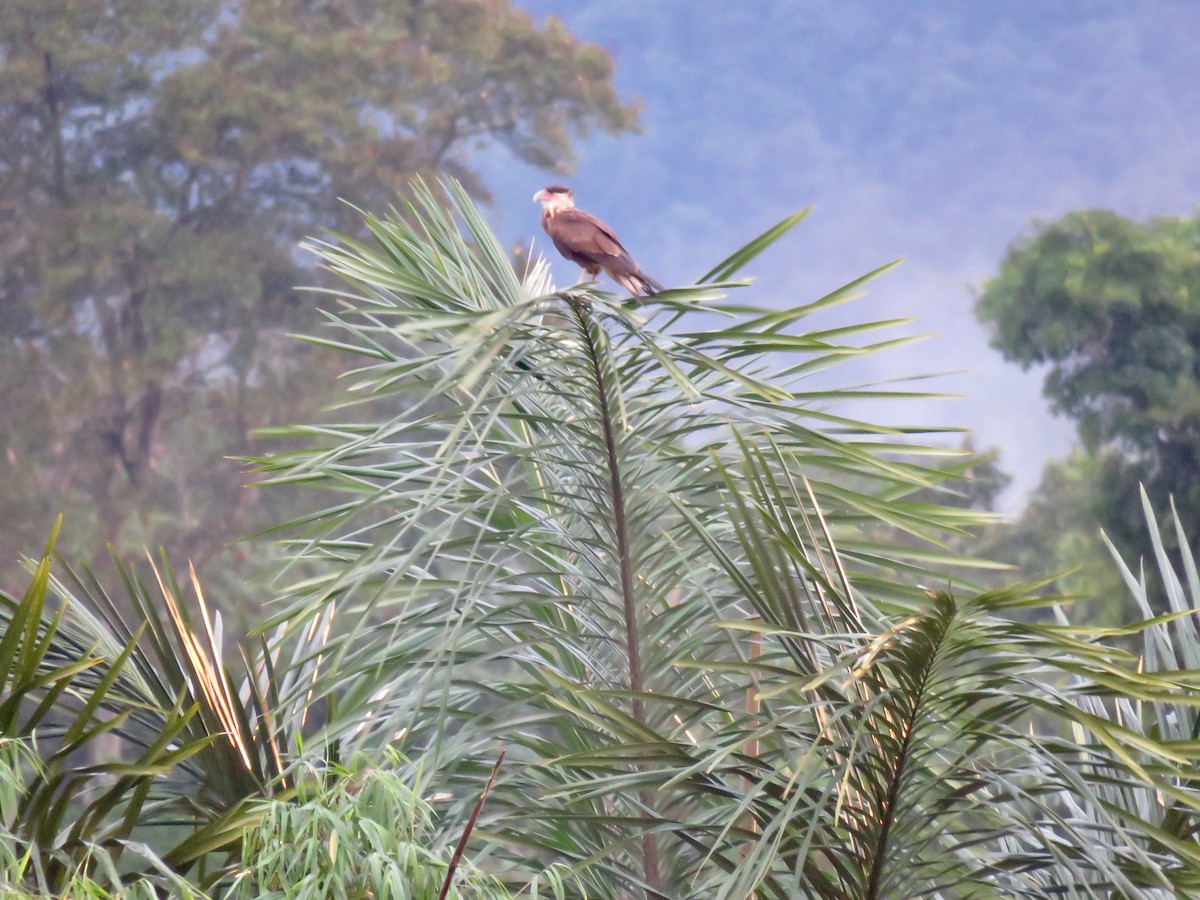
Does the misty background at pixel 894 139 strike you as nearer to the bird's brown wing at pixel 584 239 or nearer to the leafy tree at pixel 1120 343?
the leafy tree at pixel 1120 343

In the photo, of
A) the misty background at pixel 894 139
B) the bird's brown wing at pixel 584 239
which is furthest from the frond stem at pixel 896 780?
the misty background at pixel 894 139

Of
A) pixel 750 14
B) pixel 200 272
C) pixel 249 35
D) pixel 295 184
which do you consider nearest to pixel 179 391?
pixel 200 272

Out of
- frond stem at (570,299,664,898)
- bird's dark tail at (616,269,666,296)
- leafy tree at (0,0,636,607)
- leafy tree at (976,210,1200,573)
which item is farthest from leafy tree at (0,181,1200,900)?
leafy tree at (0,0,636,607)

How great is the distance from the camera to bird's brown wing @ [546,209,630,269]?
211 centimetres

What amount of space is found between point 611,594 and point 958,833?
1.89ft

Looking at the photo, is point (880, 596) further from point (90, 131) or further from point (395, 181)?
point (90, 131)

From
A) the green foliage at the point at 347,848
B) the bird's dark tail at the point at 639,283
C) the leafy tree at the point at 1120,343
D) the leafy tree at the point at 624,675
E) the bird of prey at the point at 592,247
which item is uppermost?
the leafy tree at the point at 1120,343

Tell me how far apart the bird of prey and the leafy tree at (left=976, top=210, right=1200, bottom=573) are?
7.82 meters

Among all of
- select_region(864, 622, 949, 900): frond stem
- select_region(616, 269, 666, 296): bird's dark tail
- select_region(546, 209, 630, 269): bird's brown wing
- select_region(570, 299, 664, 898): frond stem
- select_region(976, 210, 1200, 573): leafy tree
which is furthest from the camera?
select_region(976, 210, 1200, 573): leafy tree

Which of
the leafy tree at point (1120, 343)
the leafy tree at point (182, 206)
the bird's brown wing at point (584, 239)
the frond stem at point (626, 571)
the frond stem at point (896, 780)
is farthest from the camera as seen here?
the leafy tree at point (182, 206)

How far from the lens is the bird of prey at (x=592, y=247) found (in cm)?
198

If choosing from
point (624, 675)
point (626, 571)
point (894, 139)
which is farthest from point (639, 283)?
point (894, 139)

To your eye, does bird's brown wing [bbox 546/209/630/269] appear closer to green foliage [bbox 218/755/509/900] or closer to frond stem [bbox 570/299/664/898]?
frond stem [bbox 570/299/664/898]

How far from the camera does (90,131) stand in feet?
34.8
